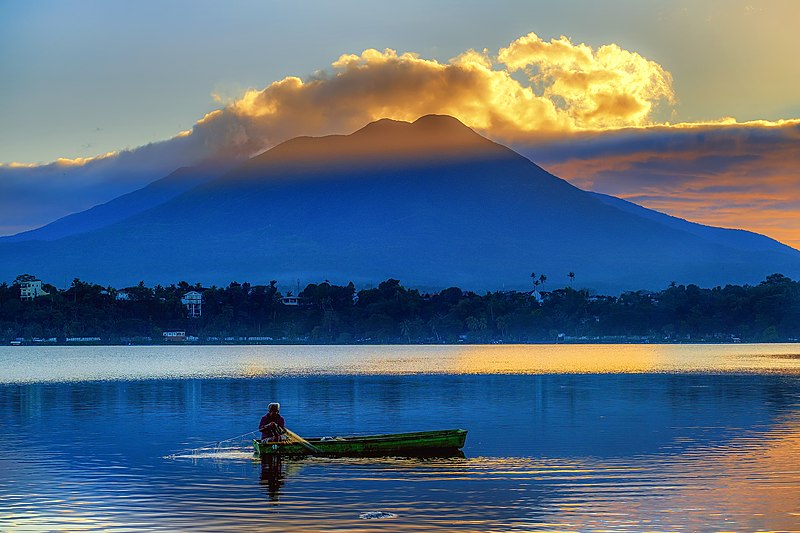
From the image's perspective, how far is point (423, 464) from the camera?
47.6 metres

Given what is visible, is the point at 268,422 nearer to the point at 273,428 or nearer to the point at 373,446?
the point at 273,428

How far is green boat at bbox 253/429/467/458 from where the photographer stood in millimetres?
49469

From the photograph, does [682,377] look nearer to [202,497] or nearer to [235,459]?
[235,459]

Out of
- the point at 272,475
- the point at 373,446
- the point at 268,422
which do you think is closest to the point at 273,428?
the point at 268,422

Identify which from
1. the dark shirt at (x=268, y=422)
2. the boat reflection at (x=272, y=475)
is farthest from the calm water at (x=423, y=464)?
the dark shirt at (x=268, y=422)

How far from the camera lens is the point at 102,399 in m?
90.2

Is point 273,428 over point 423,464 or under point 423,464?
over

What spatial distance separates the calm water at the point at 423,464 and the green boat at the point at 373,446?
76 centimetres

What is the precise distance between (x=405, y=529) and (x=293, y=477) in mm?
11730

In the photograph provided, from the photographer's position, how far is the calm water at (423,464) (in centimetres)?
3590

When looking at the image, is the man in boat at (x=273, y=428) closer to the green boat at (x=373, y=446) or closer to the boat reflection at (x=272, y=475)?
the green boat at (x=373, y=446)

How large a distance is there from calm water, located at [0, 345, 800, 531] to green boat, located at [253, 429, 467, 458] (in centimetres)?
76

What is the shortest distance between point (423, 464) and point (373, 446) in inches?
107

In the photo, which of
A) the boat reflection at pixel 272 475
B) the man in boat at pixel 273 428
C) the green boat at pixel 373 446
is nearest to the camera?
the boat reflection at pixel 272 475
